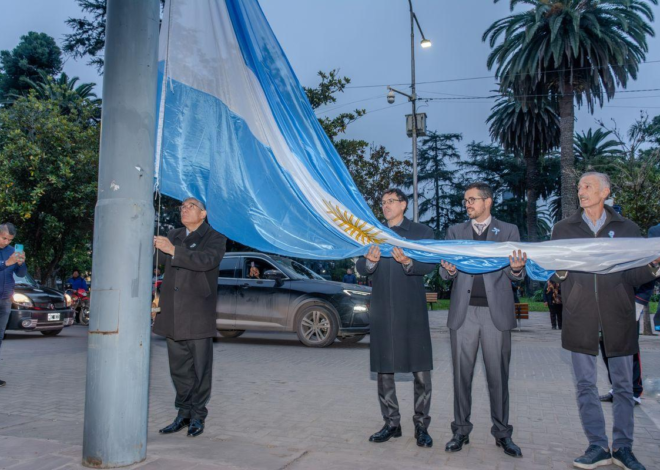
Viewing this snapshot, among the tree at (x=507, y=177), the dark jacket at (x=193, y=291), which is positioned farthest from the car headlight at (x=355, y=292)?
the tree at (x=507, y=177)

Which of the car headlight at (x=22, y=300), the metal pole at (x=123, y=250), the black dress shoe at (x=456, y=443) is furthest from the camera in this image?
the car headlight at (x=22, y=300)

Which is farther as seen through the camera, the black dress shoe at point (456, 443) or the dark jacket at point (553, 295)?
the dark jacket at point (553, 295)

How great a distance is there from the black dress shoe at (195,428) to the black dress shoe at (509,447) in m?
2.56

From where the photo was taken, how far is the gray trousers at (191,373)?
5.33 metres

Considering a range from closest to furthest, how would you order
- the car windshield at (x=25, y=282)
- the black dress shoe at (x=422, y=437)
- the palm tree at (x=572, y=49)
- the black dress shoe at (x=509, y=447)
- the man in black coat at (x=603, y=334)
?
the man in black coat at (x=603, y=334)
the black dress shoe at (x=509, y=447)
the black dress shoe at (x=422, y=437)
the car windshield at (x=25, y=282)
the palm tree at (x=572, y=49)

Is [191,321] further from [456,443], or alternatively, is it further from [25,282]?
[25,282]

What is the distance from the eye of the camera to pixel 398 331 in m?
5.12

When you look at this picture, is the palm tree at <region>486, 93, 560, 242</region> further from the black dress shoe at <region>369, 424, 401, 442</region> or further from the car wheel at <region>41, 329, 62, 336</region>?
the black dress shoe at <region>369, 424, 401, 442</region>

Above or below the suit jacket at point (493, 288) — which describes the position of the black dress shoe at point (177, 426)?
below

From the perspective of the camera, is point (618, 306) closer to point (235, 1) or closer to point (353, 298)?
point (235, 1)

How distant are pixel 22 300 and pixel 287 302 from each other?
6.31 meters

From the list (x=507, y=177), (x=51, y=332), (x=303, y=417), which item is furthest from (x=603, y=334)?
(x=507, y=177)

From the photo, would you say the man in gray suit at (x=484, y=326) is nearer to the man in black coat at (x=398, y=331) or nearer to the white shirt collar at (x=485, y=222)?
the white shirt collar at (x=485, y=222)

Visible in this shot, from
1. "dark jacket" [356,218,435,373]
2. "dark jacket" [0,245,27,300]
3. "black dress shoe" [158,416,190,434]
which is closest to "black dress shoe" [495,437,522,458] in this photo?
"dark jacket" [356,218,435,373]
